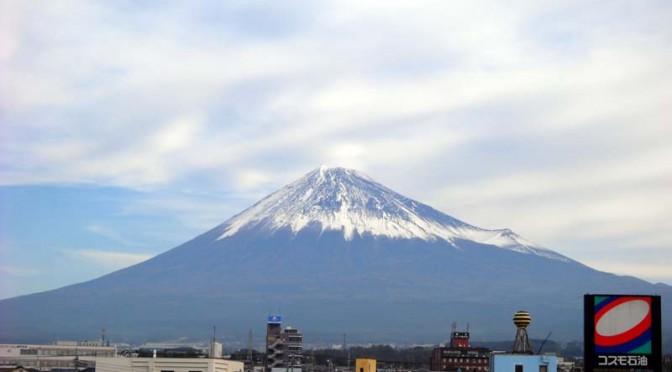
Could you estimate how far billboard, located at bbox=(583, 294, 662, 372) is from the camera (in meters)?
46.7

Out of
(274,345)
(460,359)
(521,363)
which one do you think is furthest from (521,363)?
(460,359)

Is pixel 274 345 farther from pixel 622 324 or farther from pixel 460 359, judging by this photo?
pixel 622 324

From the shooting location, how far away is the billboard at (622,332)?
4666cm

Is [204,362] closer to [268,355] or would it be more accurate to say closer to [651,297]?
[651,297]

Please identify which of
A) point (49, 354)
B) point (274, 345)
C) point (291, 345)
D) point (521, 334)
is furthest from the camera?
point (291, 345)

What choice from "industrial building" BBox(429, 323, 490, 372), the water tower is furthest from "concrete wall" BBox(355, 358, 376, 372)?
"industrial building" BBox(429, 323, 490, 372)

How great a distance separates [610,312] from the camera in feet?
155

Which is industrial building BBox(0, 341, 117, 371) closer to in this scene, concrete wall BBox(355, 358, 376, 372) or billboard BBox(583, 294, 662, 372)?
concrete wall BBox(355, 358, 376, 372)

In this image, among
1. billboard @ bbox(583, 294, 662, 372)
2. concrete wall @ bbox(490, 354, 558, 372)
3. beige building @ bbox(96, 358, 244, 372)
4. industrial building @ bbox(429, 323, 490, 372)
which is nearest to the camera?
billboard @ bbox(583, 294, 662, 372)

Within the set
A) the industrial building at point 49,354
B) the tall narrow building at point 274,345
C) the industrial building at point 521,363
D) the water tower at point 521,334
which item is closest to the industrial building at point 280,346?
the tall narrow building at point 274,345

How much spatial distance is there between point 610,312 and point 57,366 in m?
107

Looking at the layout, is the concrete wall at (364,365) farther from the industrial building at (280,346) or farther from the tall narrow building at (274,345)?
the industrial building at (280,346)

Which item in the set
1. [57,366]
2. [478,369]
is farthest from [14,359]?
[478,369]

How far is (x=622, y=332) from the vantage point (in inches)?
1847
